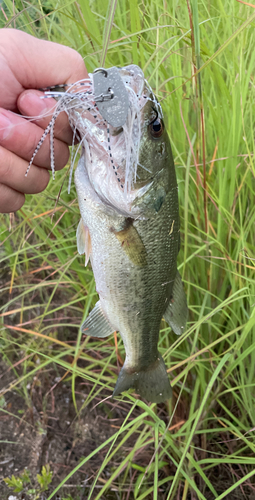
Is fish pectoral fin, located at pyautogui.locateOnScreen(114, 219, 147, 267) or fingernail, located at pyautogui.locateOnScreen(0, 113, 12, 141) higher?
fingernail, located at pyautogui.locateOnScreen(0, 113, 12, 141)

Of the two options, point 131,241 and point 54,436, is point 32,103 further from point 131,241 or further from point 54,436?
point 54,436

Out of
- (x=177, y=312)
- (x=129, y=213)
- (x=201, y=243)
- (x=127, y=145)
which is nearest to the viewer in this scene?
(x=127, y=145)

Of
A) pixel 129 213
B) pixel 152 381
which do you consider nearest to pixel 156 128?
pixel 129 213

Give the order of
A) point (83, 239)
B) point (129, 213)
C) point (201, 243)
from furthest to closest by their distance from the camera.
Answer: point (201, 243)
point (83, 239)
point (129, 213)

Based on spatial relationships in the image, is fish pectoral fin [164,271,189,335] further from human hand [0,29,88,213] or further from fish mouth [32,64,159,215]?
human hand [0,29,88,213]

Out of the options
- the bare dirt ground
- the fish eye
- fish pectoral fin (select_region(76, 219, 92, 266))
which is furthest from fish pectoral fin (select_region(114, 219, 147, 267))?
the bare dirt ground

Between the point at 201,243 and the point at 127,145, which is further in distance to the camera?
the point at 201,243

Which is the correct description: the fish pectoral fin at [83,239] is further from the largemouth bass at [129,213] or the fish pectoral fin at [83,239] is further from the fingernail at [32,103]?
the fingernail at [32,103]
